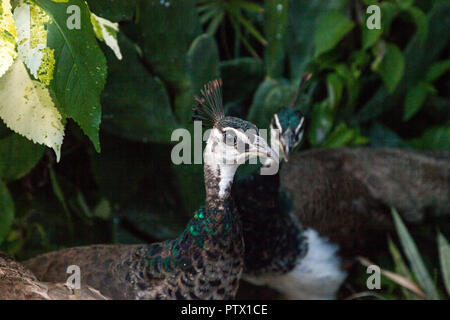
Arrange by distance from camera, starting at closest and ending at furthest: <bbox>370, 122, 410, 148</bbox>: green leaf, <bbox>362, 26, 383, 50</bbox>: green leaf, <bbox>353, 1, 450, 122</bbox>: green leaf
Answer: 1. <bbox>362, 26, 383, 50</bbox>: green leaf
2. <bbox>353, 1, 450, 122</bbox>: green leaf
3. <bbox>370, 122, 410, 148</bbox>: green leaf

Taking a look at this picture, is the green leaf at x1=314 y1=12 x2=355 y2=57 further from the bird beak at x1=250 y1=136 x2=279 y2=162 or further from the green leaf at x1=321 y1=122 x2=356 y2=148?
the bird beak at x1=250 y1=136 x2=279 y2=162

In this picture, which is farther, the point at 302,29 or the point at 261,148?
the point at 302,29

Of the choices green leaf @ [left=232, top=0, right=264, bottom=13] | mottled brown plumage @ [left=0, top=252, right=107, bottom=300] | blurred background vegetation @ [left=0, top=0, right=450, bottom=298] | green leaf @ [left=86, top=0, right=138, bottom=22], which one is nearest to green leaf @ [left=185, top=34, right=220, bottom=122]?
blurred background vegetation @ [left=0, top=0, right=450, bottom=298]

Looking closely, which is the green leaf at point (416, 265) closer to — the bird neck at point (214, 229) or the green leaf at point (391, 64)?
the green leaf at point (391, 64)

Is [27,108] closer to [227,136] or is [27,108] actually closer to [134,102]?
[227,136]

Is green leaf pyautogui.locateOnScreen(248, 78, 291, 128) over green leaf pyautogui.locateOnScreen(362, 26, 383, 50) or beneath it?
beneath

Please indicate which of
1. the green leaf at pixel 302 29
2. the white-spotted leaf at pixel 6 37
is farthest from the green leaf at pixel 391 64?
the white-spotted leaf at pixel 6 37

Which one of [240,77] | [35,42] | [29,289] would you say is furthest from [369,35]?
[29,289]
